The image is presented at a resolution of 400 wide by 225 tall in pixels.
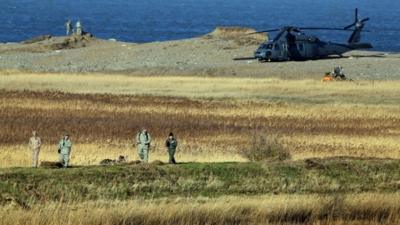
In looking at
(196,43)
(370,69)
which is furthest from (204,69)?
(196,43)

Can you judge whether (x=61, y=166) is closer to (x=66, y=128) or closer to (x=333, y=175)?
(x=333, y=175)

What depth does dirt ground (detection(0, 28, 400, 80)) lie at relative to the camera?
59.0 metres

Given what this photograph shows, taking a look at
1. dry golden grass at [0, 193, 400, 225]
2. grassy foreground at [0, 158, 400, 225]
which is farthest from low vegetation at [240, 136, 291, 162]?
dry golden grass at [0, 193, 400, 225]

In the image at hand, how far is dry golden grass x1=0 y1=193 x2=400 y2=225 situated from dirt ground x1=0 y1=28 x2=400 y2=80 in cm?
3703

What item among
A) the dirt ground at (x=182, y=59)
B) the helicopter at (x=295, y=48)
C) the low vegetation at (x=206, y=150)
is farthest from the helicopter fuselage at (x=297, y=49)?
the low vegetation at (x=206, y=150)

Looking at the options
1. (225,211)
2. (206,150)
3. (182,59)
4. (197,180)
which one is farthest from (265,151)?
(182,59)

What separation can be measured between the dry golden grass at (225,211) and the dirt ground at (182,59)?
3703 cm

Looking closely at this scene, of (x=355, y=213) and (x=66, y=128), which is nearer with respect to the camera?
(x=355, y=213)

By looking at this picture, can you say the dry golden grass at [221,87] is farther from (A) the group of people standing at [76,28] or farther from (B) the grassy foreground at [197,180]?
(A) the group of people standing at [76,28]

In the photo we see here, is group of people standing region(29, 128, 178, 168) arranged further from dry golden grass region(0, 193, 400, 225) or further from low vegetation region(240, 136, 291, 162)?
dry golden grass region(0, 193, 400, 225)

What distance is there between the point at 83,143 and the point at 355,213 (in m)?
12.8

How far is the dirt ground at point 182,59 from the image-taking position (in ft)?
194

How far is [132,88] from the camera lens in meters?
50.9

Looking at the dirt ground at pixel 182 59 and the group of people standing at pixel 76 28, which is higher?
the group of people standing at pixel 76 28
